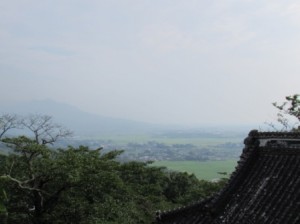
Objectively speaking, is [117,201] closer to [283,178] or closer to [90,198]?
[90,198]

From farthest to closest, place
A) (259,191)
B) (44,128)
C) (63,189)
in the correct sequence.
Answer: (44,128)
(63,189)
(259,191)

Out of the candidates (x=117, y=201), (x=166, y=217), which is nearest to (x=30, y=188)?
(x=117, y=201)

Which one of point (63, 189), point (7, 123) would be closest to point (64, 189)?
point (63, 189)

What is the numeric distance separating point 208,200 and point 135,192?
10.6 metres

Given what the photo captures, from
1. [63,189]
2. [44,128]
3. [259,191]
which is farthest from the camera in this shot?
[44,128]

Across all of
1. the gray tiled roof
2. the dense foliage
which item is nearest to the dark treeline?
the dense foliage

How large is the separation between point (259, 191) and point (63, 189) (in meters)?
11.0

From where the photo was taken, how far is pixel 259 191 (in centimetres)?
1121

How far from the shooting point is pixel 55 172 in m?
19.1

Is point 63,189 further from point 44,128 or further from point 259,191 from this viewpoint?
point 259,191

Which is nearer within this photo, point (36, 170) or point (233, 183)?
point (233, 183)

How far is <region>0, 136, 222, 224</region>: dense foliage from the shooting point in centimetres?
1866

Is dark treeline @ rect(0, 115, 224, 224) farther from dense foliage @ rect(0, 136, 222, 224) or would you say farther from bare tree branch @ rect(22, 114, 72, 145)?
bare tree branch @ rect(22, 114, 72, 145)

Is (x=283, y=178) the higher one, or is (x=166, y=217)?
(x=283, y=178)
